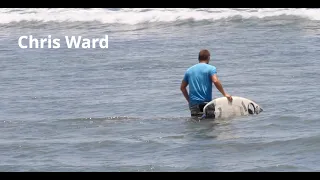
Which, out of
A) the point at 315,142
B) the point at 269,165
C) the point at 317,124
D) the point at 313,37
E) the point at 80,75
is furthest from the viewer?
the point at 313,37

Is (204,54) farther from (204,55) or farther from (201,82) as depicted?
(201,82)

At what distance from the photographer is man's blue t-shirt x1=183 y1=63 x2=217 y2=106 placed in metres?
13.8

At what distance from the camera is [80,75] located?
1958cm

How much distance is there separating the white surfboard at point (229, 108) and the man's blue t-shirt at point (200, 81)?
177 millimetres

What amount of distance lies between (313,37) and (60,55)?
273 inches

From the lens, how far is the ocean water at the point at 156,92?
11531mm

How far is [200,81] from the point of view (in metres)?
13.8

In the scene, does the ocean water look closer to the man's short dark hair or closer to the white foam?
the white foam

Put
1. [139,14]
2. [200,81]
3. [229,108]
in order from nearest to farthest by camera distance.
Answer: [200,81], [229,108], [139,14]

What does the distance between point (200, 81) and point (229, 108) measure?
63 centimetres

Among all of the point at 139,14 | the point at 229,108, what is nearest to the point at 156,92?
the point at 229,108

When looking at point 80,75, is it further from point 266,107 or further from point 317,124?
point 317,124

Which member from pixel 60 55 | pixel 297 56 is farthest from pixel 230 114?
pixel 60 55

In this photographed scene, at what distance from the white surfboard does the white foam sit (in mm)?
15009
